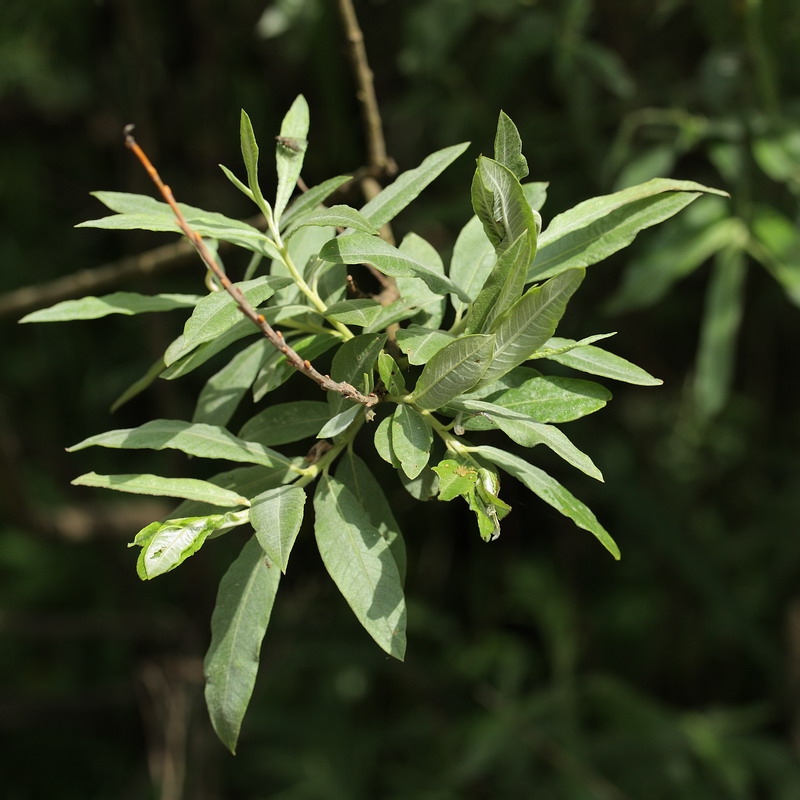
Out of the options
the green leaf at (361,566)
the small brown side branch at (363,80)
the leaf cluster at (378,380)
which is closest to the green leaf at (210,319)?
the leaf cluster at (378,380)

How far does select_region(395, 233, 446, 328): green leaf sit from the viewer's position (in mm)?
506

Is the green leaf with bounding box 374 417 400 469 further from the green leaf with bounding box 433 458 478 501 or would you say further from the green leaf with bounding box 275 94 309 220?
the green leaf with bounding box 275 94 309 220

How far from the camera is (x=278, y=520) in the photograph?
17.0 inches

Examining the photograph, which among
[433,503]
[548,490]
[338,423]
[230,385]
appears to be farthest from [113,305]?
[433,503]

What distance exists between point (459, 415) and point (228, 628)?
16 cm

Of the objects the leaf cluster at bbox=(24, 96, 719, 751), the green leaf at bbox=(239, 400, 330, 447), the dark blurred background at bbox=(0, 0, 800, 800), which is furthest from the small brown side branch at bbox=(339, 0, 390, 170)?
the dark blurred background at bbox=(0, 0, 800, 800)

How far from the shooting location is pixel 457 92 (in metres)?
1.24

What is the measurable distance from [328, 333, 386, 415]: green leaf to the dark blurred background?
63cm

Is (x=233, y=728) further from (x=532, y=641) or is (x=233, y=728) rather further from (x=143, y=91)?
(x=532, y=641)

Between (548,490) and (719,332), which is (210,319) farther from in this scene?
(719,332)

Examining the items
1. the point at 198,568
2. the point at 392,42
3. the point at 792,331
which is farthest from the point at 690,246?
the point at 198,568

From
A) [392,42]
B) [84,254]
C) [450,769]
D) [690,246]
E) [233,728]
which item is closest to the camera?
[233,728]

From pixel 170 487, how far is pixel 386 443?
0.11 m

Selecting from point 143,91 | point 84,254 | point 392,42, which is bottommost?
point 84,254
